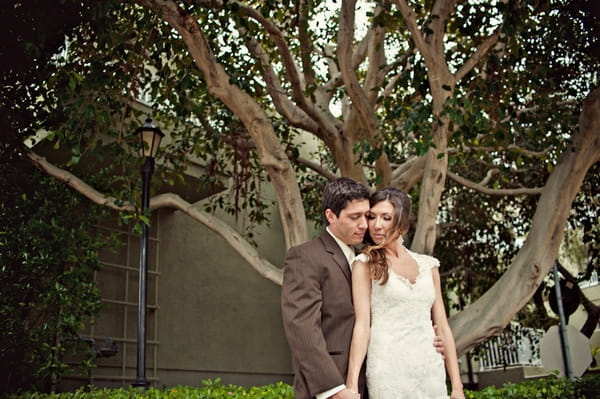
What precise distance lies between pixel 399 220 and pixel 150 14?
5.47 meters

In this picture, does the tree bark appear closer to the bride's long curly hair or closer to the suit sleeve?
the bride's long curly hair

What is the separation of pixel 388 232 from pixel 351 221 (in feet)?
0.70

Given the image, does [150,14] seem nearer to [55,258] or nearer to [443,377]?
[55,258]

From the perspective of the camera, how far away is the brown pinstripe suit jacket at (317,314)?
3.17 m

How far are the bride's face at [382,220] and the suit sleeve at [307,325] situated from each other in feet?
1.28

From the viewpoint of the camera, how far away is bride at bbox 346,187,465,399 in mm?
3297

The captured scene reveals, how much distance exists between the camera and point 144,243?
23.2 feet

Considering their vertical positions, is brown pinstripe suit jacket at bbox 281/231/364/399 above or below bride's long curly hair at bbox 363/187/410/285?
below

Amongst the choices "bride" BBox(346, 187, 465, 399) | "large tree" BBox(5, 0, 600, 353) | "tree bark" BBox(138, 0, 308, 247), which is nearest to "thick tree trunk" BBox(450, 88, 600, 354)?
"large tree" BBox(5, 0, 600, 353)

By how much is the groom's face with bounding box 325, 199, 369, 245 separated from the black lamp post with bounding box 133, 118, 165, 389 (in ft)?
12.4

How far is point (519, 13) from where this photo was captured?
682cm

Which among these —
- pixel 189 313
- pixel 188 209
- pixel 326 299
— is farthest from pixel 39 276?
pixel 326 299

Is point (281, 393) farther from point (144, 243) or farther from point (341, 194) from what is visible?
point (341, 194)

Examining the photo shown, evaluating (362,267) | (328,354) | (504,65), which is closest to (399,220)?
(362,267)
